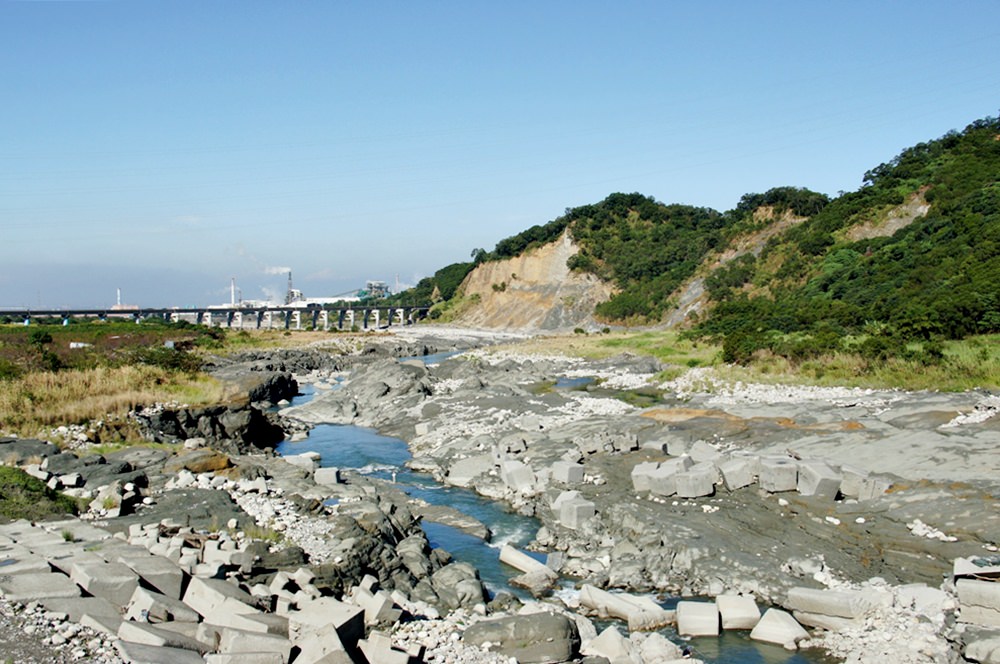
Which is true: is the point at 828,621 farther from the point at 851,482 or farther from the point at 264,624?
the point at 264,624

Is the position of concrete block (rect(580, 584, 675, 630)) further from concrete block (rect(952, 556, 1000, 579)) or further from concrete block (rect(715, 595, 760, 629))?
concrete block (rect(952, 556, 1000, 579))

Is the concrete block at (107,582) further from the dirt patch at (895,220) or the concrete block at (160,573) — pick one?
the dirt patch at (895,220)

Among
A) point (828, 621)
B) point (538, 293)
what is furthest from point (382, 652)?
point (538, 293)

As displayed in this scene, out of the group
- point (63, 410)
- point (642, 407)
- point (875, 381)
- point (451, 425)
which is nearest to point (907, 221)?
point (875, 381)

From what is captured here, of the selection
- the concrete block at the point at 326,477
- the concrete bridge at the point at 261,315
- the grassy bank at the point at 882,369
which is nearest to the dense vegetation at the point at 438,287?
the concrete bridge at the point at 261,315

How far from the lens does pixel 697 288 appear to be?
262 feet

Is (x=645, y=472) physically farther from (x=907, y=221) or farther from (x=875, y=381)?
(x=907, y=221)

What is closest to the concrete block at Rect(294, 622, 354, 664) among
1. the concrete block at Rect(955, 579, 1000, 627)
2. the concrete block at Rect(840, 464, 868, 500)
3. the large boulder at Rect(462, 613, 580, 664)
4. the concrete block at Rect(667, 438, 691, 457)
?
the large boulder at Rect(462, 613, 580, 664)

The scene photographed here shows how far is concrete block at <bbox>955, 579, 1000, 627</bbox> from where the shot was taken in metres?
11.0

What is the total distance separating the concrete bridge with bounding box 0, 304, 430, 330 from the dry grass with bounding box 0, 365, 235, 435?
61393 millimetres

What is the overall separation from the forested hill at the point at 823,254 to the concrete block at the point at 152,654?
101ft

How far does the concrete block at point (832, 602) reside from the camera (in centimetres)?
1203

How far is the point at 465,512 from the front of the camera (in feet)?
62.9

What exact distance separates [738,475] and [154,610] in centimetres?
1233
